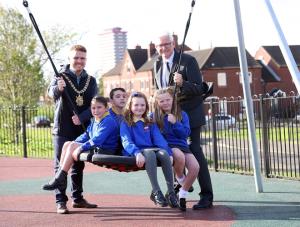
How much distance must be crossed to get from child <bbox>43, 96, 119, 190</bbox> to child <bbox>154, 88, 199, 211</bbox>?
535mm

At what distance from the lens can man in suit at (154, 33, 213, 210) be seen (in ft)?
20.7

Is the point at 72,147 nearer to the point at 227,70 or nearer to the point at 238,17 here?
the point at 238,17

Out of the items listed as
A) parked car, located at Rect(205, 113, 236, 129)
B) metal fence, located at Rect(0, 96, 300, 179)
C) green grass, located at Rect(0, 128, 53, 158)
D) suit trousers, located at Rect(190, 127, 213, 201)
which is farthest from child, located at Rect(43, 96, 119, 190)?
green grass, located at Rect(0, 128, 53, 158)

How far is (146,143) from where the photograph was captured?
19.5 feet

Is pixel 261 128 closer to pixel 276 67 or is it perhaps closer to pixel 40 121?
pixel 40 121

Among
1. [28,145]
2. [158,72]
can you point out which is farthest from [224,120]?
[28,145]

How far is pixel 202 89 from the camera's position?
627cm

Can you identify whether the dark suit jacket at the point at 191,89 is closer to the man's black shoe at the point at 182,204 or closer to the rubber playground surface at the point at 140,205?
the man's black shoe at the point at 182,204

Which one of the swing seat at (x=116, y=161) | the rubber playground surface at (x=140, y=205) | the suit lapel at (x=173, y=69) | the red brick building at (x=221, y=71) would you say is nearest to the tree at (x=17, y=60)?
the rubber playground surface at (x=140, y=205)

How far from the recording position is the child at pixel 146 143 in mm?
5637

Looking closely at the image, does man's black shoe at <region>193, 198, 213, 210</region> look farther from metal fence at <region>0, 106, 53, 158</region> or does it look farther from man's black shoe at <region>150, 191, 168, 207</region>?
metal fence at <region>0, 106, 53, 158</region>

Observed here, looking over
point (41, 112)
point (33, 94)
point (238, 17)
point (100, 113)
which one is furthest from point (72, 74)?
point (33, 94)

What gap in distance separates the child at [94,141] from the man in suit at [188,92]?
32.2 inches

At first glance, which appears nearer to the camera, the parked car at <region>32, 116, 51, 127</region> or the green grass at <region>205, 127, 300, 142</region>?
the green grass at <region>205, 127, 300, 142</region>
